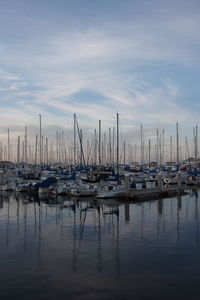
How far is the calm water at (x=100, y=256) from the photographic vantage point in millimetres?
11789

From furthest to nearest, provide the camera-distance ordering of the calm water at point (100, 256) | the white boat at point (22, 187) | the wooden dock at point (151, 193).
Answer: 1. the white boat at point (22, 187)
2. the wooden dock at point (151, 193)
3. the calm water at point (100, 256)

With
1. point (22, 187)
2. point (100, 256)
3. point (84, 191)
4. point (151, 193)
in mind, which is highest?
point (84, 191)

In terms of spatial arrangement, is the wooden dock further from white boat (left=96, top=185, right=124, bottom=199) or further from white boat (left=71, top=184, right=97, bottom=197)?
white boat (left=71, top=184, right=97, bottom=197)

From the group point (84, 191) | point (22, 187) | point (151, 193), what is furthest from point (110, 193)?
point (22, 187)

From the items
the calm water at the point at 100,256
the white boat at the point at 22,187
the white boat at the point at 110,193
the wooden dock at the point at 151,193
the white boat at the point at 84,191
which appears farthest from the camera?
the white boat at the point at 22,187

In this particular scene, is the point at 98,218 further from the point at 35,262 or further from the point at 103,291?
the point at 103,291

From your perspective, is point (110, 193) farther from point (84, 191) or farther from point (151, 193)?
point (151, 193)

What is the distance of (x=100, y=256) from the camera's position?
52.5 ft

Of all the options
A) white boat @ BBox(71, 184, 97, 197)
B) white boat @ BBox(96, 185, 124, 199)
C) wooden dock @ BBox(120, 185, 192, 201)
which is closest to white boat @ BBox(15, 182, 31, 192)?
white boat @ BBox(71, 184, 97, 197)

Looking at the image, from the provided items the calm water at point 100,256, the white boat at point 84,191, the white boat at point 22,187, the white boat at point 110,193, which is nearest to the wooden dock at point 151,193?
the white boat at point 110,193

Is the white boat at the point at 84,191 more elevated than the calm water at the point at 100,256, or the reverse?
the white boat at the point at 84,191

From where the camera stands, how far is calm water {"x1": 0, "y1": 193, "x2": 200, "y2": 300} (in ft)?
38.7

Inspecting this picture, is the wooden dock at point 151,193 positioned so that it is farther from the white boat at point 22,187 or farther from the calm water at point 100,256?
the white boat at point 22,187

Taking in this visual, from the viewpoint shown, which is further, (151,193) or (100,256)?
(151,193)
